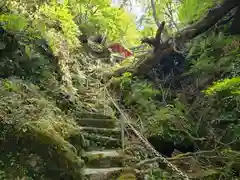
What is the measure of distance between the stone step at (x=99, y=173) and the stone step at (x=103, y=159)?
19cm

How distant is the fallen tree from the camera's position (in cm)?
622

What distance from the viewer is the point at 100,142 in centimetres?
545

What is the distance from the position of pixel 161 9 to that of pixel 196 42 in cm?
145

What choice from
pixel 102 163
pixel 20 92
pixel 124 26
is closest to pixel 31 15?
pixel 20 92

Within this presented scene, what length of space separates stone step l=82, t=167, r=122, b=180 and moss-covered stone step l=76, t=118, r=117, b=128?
5.14ft

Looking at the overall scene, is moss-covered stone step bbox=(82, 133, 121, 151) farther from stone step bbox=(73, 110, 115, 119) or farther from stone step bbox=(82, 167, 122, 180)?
stone step bbox=(82, 167, 122, 180)

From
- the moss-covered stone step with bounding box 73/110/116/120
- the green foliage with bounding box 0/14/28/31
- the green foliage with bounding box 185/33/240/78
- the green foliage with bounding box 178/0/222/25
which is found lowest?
the moss-covered stone step with bounding box 73/110/116/120

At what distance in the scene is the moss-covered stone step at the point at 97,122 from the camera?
5.89 meters

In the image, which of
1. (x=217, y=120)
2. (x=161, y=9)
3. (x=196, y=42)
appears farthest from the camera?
(x=161, y=9)

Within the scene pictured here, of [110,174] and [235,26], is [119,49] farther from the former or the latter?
[110,174]

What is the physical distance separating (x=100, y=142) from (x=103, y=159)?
2.35 feet

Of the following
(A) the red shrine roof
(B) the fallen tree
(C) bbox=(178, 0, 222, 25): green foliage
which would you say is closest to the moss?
(B) the fallen tree

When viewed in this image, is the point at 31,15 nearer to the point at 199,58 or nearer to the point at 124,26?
the point at 199,58

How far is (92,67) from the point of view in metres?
10.0
